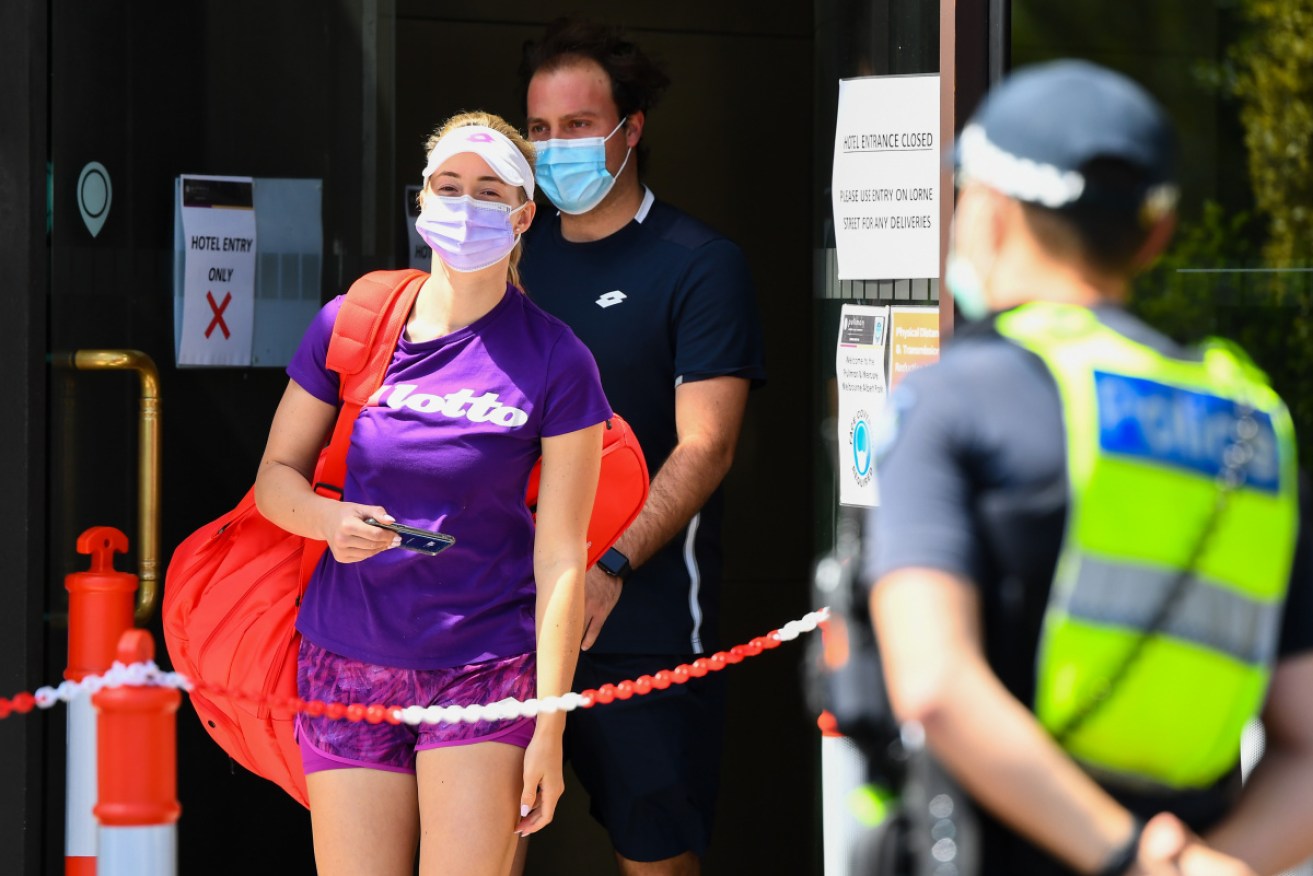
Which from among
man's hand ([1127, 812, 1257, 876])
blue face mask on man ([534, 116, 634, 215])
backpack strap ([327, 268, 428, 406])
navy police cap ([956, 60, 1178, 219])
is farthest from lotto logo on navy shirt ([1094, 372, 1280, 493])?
blue face mask on man ([534, 116, 634, 215])

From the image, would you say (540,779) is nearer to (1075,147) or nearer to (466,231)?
(466,231)

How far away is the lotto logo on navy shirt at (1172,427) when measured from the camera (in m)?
1.84

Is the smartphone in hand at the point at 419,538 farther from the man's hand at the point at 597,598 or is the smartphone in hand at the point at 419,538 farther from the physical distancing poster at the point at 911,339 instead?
the physical distancing poster at the point at 911,339

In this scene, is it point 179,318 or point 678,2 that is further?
point 678,2

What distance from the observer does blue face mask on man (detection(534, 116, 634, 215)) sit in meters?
4.28

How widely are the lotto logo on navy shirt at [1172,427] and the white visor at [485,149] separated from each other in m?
1.83

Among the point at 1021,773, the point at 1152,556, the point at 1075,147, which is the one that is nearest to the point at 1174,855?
the point at 1021,773

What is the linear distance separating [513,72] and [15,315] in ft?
6.45

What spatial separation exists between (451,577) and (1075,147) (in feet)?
5.66

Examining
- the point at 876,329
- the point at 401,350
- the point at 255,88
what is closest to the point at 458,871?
the point at 401,350

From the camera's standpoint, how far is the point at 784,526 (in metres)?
5.67

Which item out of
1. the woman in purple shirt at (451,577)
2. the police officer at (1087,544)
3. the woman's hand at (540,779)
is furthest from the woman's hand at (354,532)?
the police officer at (1087,544)

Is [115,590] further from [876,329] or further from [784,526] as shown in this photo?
[784,526]

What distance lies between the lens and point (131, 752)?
2.76 m
